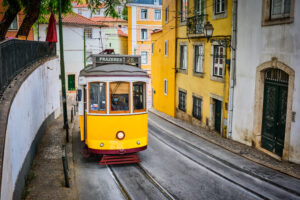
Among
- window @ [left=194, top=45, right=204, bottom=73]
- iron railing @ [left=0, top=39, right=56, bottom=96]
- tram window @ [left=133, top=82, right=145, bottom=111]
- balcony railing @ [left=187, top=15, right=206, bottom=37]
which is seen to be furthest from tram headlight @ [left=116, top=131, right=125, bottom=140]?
balcony railing @ [left=187, top=15, right=206, bottom=37]

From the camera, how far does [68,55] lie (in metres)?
34.9

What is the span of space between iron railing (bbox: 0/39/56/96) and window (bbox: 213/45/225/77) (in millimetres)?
8856

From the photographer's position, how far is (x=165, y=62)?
25141 millimetres

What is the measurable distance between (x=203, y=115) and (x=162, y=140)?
398 centimetres

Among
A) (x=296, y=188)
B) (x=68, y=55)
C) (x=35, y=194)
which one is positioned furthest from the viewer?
(x=68, y=55)

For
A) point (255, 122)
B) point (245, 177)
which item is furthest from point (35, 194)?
point (255, 122)

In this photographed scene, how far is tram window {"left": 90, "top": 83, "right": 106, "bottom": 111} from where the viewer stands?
11.0m

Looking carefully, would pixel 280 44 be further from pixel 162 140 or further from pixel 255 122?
pixel 162 140

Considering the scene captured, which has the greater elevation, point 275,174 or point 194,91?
point 194,91

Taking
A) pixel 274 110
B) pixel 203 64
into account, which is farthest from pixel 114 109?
pixel 203 64

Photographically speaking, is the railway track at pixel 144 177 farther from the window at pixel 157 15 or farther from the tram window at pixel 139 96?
Answer: the window at pixel 157 15

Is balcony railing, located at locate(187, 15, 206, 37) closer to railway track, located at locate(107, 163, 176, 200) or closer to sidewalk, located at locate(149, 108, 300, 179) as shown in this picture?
sidewalk, located at locate(149, 108, 300, 179)

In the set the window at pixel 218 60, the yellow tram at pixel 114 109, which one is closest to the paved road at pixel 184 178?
the yellow tram at pixel 114 109

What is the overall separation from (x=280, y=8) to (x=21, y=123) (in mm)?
9709
